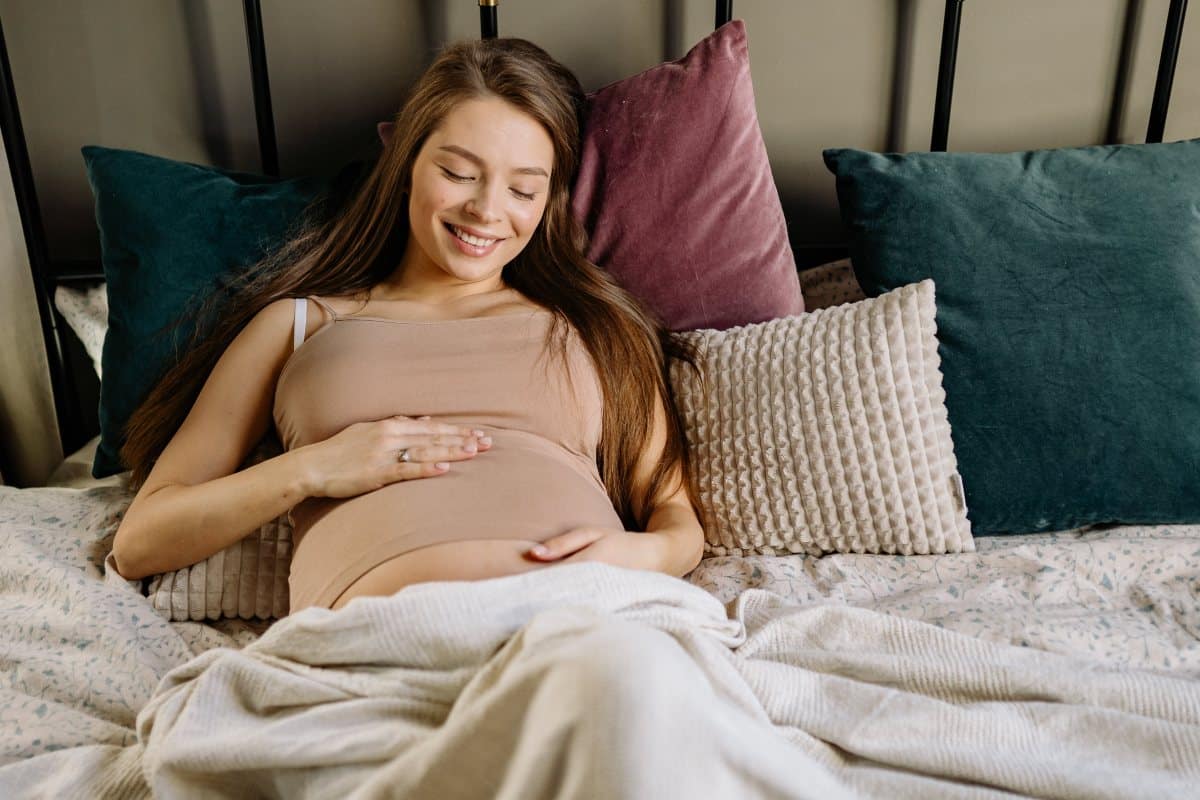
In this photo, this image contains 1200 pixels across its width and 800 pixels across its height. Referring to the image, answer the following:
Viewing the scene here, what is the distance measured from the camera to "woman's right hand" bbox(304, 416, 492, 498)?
1.06 meters

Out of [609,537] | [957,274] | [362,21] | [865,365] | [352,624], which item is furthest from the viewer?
[362,21]

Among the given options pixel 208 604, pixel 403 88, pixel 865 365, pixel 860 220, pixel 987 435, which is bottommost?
pixel 208 604

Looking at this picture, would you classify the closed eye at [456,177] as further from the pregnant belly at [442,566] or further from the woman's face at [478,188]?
the pregnant belly at [442,566]

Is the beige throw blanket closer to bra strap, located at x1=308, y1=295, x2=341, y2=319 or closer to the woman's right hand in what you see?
the woman's right hand

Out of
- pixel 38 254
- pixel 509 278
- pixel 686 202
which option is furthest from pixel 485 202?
pixel 38 254

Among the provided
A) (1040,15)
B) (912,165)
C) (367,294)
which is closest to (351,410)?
(367,294)

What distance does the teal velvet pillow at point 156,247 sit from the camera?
1.33 metres

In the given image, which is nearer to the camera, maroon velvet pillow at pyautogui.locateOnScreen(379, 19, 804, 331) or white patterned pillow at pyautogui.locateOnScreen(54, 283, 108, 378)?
maroon velvet pillow at pyautogui.locateOnScreen(379, 19, 804, 331)

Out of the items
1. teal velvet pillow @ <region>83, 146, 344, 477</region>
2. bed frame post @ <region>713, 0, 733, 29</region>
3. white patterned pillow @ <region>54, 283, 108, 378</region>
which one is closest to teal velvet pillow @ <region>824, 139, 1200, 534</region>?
bed frame post @ <region>713, 0, 733, 29</region>

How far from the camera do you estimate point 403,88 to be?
5.34 ft

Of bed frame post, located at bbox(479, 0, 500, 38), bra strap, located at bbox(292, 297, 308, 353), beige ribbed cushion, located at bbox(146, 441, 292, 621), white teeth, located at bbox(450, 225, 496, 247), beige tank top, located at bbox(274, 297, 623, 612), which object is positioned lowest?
beige ribbed cushion, located at bbox(146, 441, 292, 621)

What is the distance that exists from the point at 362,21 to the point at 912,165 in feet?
2.95

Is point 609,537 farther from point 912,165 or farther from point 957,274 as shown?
point 912,165

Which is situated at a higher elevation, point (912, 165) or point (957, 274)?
point (912, 165)
